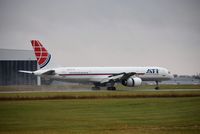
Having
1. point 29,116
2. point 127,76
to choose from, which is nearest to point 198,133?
point 29,116

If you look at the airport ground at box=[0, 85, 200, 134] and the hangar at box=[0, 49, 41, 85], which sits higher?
the hangar at box=[0, 49, 41, 85]

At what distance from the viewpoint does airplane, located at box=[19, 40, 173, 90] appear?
7775 centimetres

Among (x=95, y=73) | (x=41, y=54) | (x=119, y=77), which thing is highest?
(x=41, y=54)

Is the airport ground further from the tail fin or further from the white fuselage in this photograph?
the tail fin

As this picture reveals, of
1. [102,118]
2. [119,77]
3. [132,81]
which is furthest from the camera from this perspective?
[119,77]

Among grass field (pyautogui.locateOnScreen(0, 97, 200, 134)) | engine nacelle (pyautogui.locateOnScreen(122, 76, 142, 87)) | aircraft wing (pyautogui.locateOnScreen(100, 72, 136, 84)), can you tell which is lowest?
grass field (pyautogui.locateOnScreen(0, 97, 200, 134))

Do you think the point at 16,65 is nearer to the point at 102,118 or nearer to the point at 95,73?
the point at 95,73

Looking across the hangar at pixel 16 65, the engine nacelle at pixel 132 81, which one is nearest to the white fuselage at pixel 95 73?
the engine nacelle at pixel 132 81

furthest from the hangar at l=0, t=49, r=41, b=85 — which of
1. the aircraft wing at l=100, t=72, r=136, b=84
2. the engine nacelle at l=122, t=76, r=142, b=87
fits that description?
the engine nacelle at l=122, t=76, r=142, b=87

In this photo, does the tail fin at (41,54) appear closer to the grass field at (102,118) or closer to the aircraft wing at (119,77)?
the aircraft wing at (119,77)

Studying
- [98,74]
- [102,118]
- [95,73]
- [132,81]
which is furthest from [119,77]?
[102,118]

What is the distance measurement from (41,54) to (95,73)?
31.8ft

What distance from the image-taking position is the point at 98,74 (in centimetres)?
8062

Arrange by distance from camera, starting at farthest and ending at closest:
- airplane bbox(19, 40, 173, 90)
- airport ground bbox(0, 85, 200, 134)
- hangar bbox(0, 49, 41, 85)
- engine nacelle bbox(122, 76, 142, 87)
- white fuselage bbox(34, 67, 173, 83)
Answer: hangar bbox(0, 49, 41, 85), white fuselage bbox(34, 67, 173, 83), airplane bbox(19, 40, 173, 90), engine nacelle bbox(122, 76, 142, 87), airport ground bbox(0, 85, 200, 134)
